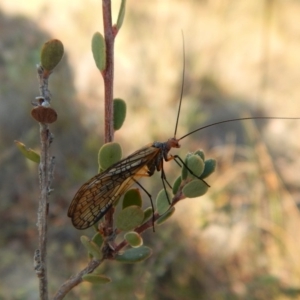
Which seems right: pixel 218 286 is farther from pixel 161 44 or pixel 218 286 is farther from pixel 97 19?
pixel 97 19

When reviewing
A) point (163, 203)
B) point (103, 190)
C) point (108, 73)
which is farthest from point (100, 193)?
point (108, 73)

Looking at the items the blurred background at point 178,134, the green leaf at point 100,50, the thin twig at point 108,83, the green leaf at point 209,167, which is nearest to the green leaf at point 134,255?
the thin twig at point 108,83

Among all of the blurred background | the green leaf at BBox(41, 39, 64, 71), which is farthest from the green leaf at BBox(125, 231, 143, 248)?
the blurred background

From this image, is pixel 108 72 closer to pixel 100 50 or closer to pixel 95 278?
pixel 100 50

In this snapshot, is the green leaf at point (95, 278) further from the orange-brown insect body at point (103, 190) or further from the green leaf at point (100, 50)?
the green leaf at point (100, 50)

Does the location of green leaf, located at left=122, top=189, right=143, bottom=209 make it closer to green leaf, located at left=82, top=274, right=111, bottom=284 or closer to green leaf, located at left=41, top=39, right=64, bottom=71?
green leaf, located at left=82, top=274, right=111, bottom=284

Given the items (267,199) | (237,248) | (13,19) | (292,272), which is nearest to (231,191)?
(267,199)
